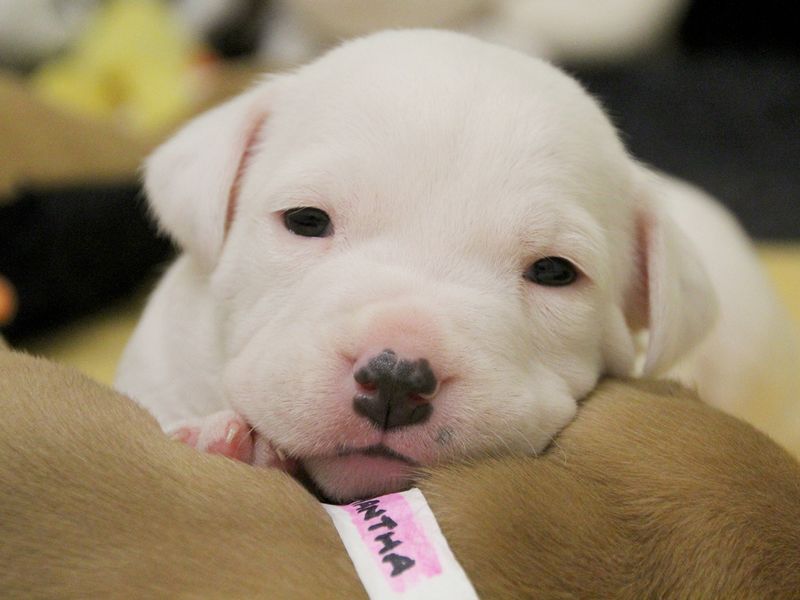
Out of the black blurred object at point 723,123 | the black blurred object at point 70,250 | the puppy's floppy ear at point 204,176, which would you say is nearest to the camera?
the puppy's floppy ear at point 204,176

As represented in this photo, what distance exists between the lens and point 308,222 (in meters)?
1.61

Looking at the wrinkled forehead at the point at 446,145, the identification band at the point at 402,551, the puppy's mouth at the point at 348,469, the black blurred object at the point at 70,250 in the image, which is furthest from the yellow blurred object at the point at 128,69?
the identification band at the point at 402,551

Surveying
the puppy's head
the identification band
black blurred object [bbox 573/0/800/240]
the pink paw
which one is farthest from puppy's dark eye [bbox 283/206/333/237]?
black blurred object [bbox 573/0/800/240]

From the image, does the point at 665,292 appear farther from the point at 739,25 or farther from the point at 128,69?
the point at 739,25

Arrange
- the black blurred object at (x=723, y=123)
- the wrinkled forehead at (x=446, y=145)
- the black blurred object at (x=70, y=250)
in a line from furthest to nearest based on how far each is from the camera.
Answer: the black blurred object at (x=723, y=123), the black blurred object at (x=70, y=250), the wrinkled forehead at (x=446, y=145)

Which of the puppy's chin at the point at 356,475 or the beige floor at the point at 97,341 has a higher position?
the puppy's chin at the point at 356,475

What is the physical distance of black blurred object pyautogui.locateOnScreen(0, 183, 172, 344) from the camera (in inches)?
109

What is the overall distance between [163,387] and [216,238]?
37 cm

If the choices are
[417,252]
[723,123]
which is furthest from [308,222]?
[723,123]

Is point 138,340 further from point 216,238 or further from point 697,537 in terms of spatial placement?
point 697,537

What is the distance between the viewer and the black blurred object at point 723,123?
16.5 ft

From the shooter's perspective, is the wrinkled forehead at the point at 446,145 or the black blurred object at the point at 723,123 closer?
the wrinkled forehead at the point at 446,145

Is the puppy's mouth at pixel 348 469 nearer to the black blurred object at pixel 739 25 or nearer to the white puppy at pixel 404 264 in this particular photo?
the white puppy at pixel 404 264

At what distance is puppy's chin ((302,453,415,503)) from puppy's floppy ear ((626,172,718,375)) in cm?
70
